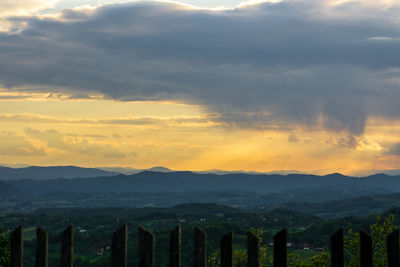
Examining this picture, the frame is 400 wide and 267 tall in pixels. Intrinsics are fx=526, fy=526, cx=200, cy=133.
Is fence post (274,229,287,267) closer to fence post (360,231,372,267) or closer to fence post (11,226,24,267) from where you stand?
fence post (360,231,372,267)

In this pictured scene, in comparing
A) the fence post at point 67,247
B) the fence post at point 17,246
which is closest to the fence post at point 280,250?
the fence post at point 67,247

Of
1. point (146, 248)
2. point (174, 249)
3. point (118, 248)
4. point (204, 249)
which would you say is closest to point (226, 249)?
point (204, 249)

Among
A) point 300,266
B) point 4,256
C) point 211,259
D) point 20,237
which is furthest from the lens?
point 300,266

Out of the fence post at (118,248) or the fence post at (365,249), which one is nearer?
the fence post at (365,249)

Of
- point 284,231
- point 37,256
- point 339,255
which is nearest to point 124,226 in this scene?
point 37,256

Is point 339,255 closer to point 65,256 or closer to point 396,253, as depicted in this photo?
point 396,253

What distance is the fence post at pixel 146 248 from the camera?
27.0ft

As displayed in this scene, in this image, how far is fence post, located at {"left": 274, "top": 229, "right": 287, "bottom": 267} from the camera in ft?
26.7

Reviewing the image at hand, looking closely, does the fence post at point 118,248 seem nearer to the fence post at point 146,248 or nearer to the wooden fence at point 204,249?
the wooden fence at point 204,249

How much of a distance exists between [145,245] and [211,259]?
28.6 meters

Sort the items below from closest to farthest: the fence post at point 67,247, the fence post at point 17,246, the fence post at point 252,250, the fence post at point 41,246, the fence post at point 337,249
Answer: the fence post at point 337,249 → the fence post at point 252,250 → the fence post at point 67,247 → the fence post at point 41,246 → the fence post at point 17,246

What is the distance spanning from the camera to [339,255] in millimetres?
8203

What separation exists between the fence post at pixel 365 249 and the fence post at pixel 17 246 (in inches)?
217

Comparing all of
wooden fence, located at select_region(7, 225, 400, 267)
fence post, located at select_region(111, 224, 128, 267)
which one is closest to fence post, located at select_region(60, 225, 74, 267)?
wooden fence, located at select_region(7, 225, 400, 267)
